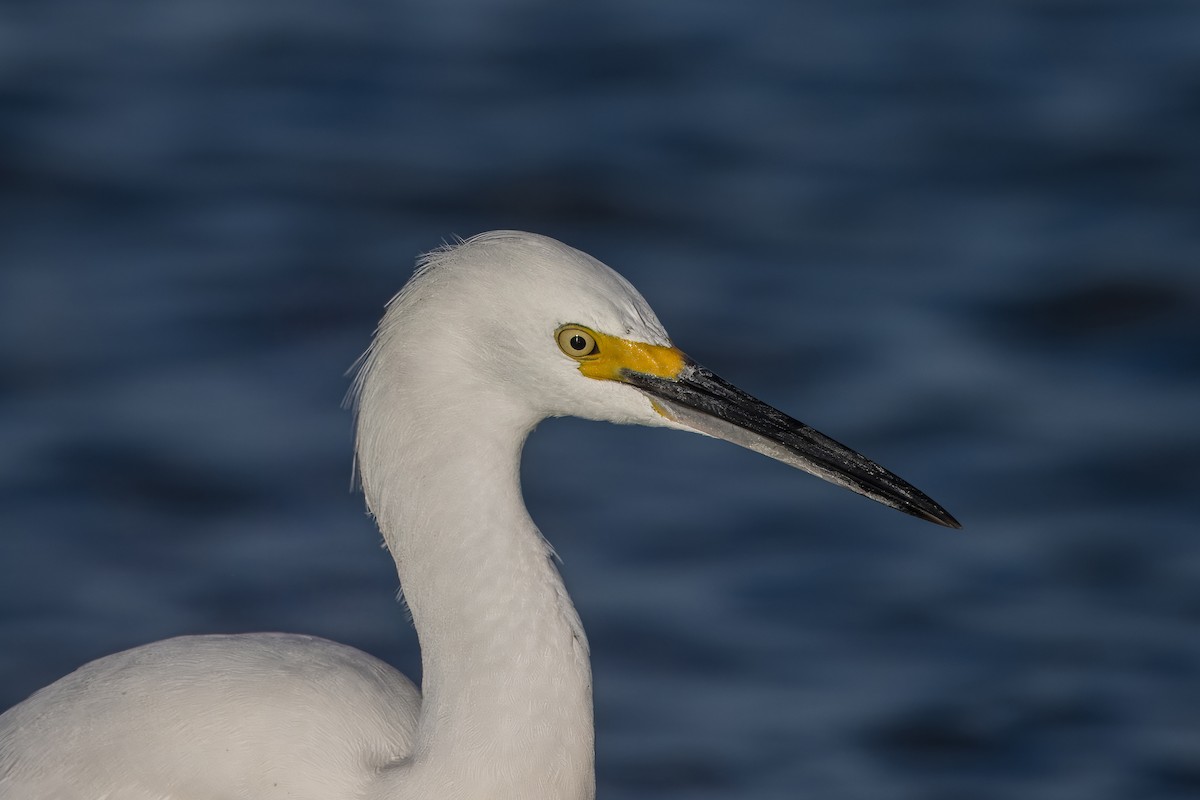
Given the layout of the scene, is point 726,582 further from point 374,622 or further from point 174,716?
point 174,716

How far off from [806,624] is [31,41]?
6.53 m

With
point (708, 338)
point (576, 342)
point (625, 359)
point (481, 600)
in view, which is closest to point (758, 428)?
point (625, 359)

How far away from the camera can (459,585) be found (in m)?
4.82

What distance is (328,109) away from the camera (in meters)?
11.3

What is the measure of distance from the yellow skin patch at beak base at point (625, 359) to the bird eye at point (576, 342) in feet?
0.04

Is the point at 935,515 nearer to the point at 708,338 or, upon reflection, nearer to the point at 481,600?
the point at 481,600

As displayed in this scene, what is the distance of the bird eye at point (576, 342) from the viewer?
4684 mm

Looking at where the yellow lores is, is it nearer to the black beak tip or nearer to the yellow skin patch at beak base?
the yellow skin patch at beak base

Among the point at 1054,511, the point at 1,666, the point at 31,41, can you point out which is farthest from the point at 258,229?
the point at 1054,511

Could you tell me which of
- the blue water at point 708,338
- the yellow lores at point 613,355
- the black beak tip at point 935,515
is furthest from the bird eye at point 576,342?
the blue water at point 708,338

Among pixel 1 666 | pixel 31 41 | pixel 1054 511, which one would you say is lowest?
pixel 1 666

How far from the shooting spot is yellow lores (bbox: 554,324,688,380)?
15.4 feet

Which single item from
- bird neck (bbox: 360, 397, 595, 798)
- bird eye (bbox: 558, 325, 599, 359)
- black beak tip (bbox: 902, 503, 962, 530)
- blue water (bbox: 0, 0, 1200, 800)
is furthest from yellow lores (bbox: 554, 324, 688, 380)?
blue water (bbox: 0, 0, 1200, 800)

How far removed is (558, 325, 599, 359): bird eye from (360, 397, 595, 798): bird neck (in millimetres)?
221
